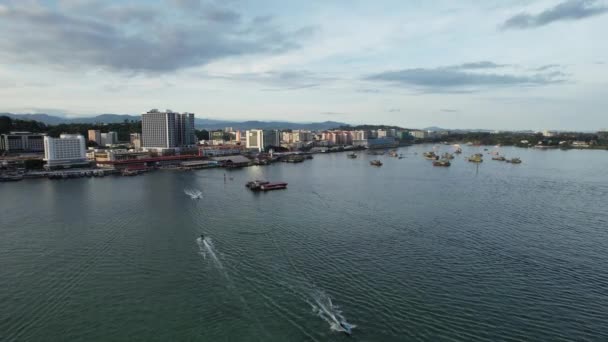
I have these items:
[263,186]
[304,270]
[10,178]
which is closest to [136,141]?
[10,178]

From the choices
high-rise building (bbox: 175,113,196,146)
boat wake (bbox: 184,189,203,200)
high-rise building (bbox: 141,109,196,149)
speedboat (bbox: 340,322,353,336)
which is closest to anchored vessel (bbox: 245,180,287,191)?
boat wake (bbox: 184,189,203,200)

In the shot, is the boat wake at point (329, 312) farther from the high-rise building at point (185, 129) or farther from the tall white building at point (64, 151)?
the high-rise building at point (185, 129)

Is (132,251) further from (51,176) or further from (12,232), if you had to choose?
(51,176)

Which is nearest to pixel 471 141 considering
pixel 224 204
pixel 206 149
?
pixel 206 149

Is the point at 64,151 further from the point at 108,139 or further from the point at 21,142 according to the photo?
the point at 108,139

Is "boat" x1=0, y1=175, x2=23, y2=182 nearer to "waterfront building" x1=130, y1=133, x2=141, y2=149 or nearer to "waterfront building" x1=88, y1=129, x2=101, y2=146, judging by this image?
"waterfront building" x1=130, y1=133, x2=141, y2=149
